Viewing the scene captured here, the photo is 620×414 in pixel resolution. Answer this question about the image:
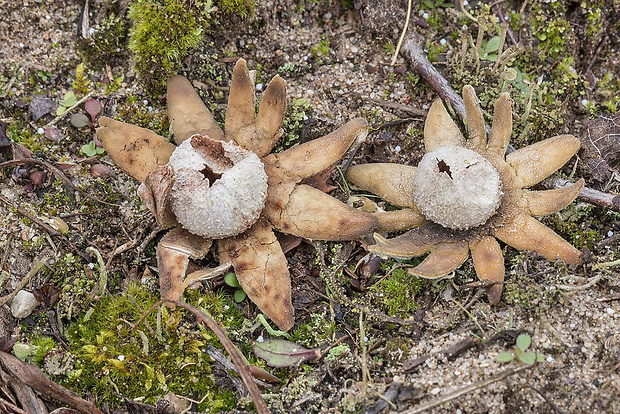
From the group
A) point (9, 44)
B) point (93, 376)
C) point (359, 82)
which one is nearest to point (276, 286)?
point (93, 376)

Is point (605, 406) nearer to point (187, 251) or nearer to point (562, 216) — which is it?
point (562, 216)

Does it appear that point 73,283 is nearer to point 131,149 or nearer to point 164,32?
point 131,149

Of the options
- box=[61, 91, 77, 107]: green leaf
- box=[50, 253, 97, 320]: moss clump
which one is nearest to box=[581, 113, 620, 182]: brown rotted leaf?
box=[50, 253, 97, 320]: moss clump

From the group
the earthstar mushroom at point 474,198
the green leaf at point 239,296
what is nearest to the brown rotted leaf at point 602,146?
the earthstar mushroom at point 474,198

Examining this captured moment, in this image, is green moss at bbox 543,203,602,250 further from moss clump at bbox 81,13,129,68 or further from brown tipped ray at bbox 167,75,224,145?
moss clump at bbox 81,13,129,68

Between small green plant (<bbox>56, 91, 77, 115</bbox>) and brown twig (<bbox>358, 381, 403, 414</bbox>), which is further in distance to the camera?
small green plant (<bbox>56, 91, 77, 115</bbox>)

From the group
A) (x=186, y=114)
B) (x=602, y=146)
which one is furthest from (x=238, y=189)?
(x=602, y=146)
